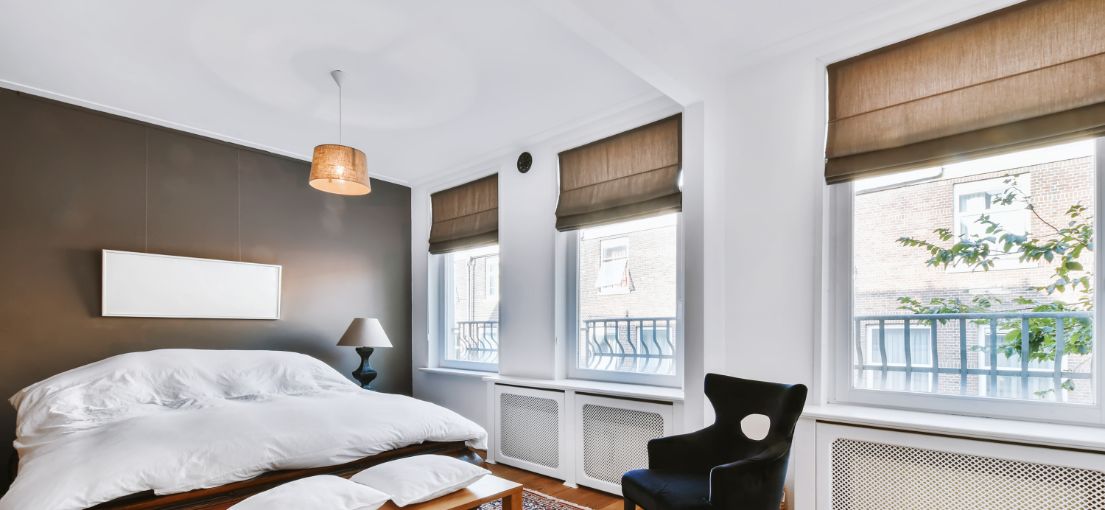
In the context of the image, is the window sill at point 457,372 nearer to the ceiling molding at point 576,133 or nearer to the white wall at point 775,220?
the ceiling molding at point 576,133

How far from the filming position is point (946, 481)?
205cm

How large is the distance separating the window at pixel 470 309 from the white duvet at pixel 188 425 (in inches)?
52.0

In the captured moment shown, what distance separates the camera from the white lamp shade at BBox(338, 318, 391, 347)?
421 centimetres

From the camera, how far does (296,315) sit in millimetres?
4277

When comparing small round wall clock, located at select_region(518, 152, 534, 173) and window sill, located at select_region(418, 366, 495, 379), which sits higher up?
small round wall clock, located at select_region(518, 152, 534, 173)

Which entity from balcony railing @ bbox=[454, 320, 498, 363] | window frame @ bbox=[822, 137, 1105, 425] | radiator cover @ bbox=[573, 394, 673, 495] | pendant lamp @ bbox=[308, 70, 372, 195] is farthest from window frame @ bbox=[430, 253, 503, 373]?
window frame @ bbox=[822, 137, 1105, 425]

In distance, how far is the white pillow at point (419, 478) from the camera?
195 cm

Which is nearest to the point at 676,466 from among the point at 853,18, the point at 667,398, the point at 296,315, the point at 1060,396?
the point at 667,398

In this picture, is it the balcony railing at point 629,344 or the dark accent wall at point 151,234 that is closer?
the dark accent wall at point 151,234

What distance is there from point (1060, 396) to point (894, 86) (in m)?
1.40

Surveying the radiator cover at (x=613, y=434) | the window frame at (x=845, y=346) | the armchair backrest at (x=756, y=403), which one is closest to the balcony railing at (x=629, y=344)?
the radiator cover at (x=613, y=434)

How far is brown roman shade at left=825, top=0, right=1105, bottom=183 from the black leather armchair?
42.4 inches

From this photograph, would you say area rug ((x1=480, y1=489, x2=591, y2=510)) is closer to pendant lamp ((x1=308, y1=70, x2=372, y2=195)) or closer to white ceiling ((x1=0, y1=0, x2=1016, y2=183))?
pendant lamp ((x1=308, y1=70, x2=372, y2=195))

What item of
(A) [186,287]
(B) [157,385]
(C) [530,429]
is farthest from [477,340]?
(B) [157,385]
